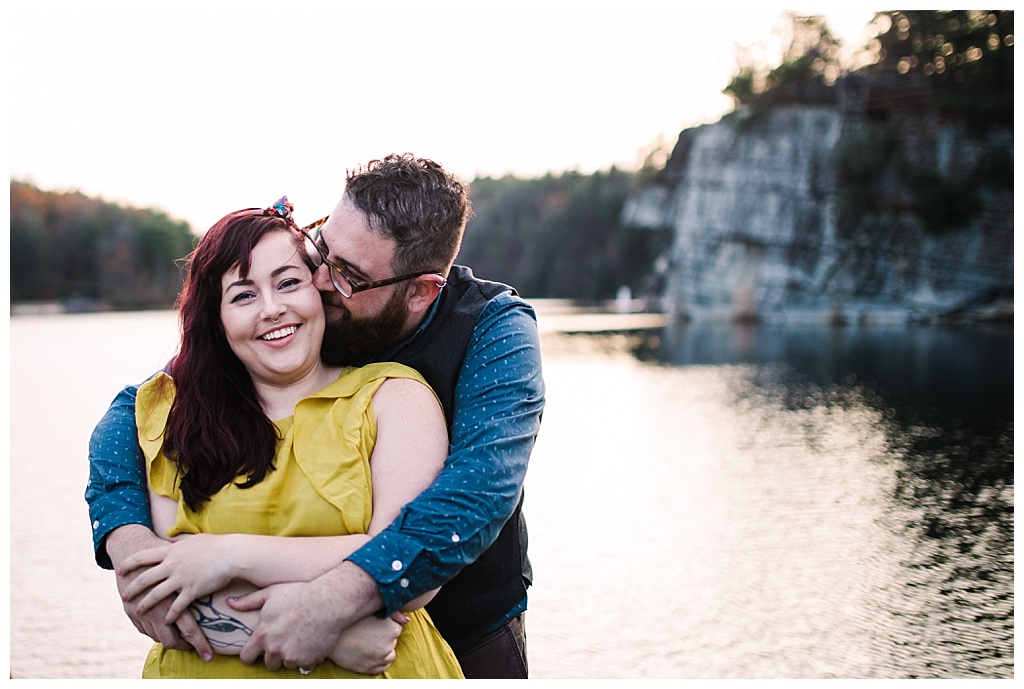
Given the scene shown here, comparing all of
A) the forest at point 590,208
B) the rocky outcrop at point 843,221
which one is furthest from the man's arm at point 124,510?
the rocky outcrop at point 843,221

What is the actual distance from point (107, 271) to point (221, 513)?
3079 inches

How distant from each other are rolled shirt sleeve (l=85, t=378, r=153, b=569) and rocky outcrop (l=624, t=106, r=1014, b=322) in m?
31.5

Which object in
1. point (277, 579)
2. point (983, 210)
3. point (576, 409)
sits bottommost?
Result: point (576, 409)

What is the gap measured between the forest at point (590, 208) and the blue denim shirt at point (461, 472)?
2959 centimetres

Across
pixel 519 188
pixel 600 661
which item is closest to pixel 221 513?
pixel 600 661

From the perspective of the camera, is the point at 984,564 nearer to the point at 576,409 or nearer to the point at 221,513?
the point at 221,513

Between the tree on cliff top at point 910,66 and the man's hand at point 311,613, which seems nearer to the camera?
the man's hand at point 311,613

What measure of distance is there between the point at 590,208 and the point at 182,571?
253 feet

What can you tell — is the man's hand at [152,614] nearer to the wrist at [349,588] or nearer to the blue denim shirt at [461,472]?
the blue denim shirt at [461,472]

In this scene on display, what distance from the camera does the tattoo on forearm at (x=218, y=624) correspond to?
189 centimetres

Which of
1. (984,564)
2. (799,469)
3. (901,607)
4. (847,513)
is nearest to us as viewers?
(901,607)

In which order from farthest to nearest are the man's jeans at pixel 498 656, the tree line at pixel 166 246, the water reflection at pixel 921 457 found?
the tree line at pixel 166 246
the water reflection at pixel 921 457
the man's jeans at pixel 498 656

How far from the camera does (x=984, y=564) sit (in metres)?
5.90

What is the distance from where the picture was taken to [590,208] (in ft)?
255
